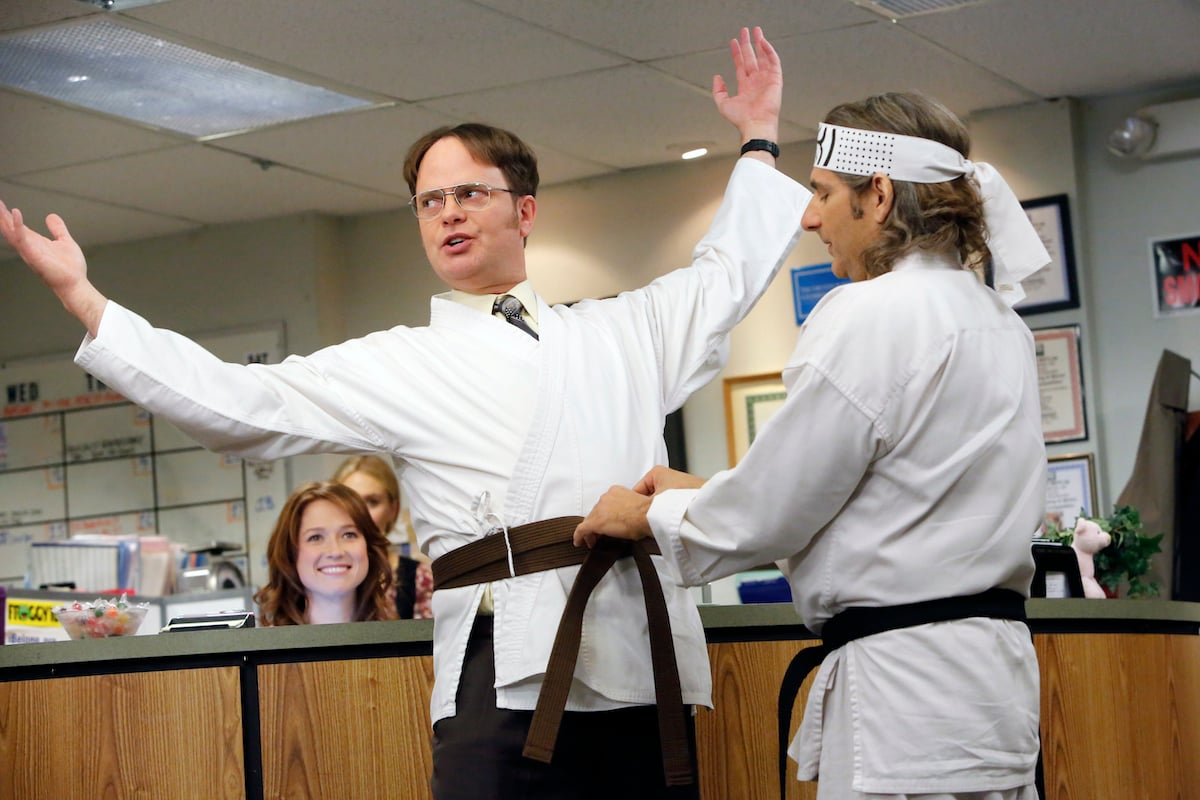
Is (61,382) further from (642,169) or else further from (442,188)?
(442,188)

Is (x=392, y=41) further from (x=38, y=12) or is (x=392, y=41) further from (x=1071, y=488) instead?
(x=1071, y=488)

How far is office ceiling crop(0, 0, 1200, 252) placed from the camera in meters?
4.28

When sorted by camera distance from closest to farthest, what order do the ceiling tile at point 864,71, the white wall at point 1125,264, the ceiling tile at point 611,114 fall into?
the ceiling tile at point 864,71
the ceiling tile at point 611,114
the white wall at point 1125,264

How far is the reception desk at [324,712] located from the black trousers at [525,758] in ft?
1.81

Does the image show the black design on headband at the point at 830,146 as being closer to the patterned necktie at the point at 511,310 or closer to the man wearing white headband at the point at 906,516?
the man wearing white headband at the point at 906,516

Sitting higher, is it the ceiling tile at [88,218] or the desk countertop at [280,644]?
the ceiling tile at [88,218]

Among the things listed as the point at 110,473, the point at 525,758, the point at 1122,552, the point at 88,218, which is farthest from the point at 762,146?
the point at 110,473

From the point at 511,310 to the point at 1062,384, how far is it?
3.73 m

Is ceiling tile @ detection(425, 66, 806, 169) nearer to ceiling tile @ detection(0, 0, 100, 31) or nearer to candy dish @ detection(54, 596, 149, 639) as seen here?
ceiling tile @ detection(0, 0, 100, 31)

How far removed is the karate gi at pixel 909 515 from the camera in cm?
169

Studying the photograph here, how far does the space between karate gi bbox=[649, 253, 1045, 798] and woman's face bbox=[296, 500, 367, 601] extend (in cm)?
208

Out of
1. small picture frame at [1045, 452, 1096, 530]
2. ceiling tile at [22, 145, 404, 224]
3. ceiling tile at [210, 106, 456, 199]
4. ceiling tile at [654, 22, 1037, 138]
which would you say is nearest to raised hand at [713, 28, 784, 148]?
ceiling tile at [654, 22, 1037, 138]

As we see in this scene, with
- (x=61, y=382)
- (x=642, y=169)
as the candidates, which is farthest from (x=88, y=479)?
(x=642, y=169)

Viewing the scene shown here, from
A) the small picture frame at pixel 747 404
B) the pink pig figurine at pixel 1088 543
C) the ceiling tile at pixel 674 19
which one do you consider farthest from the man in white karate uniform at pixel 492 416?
the small picture frame at pixel 747 404
